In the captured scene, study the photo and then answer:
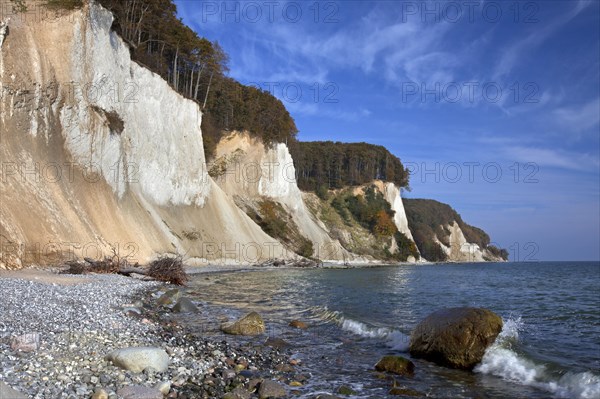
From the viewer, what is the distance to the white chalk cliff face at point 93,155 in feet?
62.2

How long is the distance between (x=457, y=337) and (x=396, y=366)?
4.57 ft

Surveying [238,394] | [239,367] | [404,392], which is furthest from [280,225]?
[238,394]

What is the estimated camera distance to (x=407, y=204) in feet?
387

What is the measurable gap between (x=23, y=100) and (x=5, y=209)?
6526 millimetres

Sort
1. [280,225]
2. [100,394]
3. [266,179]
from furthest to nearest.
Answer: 1. [266,179]
2. [280,225]
3. [100,394]

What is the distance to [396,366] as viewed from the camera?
728 cm

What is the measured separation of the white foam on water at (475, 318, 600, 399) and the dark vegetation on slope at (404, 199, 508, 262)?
92419mm

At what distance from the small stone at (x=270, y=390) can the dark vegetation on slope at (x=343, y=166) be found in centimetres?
6652

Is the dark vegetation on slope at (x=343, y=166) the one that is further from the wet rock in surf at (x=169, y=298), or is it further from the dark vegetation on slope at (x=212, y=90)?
the wet rock in surf at (x=169, y=298)

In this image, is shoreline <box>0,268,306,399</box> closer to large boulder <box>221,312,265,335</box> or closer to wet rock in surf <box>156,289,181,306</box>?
large boulder <box>221,312,265,335</box>

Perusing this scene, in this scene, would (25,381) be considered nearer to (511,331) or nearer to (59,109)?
(511,331)

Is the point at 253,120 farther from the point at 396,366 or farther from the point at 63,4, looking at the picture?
the point at 396,366

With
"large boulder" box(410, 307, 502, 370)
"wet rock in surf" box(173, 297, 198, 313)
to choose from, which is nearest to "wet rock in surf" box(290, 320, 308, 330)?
"wet rock in surf" box(173, 297, 198, 313)

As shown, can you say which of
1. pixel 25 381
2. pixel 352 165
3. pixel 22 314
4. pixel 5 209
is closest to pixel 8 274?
pixel 5 209
